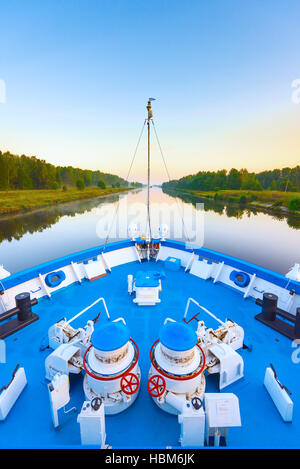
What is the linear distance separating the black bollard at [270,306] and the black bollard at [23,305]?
5.78 m

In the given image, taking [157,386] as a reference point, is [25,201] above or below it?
above

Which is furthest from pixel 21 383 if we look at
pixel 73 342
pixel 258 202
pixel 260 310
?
pixel 258 202

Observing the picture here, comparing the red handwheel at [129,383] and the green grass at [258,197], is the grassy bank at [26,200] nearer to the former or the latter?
the red handwheel at [129,383]

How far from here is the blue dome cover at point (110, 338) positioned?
10.2 ft

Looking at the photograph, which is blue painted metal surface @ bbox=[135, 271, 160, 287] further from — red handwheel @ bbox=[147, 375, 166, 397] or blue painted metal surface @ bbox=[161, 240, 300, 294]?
red handwheel @ bbox=[147, 375, 166, 397]

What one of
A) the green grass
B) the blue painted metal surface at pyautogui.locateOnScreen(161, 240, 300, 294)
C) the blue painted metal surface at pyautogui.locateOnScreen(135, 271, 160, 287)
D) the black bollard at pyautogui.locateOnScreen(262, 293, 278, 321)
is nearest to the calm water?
the blue painted metal surface at pyautogui.locateOnScreen(161, 240, 300, 294)

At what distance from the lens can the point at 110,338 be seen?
322 centimetres

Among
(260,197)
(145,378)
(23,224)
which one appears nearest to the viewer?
(145,378)

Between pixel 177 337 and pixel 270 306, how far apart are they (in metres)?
3.11

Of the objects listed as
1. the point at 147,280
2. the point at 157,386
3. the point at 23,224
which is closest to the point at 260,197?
the point at 23,224

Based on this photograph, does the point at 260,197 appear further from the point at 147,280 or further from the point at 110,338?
the point at 110,338

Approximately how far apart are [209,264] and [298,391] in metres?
4.26

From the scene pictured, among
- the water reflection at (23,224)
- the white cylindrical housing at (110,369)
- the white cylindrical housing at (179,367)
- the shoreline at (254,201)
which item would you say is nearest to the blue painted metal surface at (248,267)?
the white cylindrical housing at (179,367)
